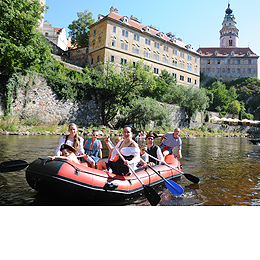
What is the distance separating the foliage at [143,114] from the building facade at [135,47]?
389 inches

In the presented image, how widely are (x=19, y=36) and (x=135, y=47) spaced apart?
76.3ft

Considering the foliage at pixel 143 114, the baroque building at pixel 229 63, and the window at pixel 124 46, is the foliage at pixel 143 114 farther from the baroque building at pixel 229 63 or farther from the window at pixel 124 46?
the baroque building at pixel 229 63

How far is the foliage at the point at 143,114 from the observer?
2322 cm

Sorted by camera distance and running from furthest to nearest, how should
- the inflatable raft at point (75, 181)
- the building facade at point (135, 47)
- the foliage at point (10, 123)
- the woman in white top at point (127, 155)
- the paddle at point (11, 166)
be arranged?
the building facade at point (135, 47) < the foliage at point (10, 123) < the woman in white top at point (127, 155) < the paddle at point (11, 166) < the inflatable raft at point (75, 181)

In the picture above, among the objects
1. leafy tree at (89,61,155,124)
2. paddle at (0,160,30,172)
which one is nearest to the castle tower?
leafy tree at (89,61,155,124)

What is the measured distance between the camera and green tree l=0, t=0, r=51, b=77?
14891 mm

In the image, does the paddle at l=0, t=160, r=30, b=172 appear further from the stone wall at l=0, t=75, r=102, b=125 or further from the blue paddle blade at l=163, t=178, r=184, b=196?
the stone wall at l=0, t=75, r=102, b=125

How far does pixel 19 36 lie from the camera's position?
1603 centimetres

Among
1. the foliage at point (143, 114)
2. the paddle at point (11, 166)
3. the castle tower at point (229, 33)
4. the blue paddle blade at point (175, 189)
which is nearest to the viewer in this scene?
the paddle at point (11, 166)

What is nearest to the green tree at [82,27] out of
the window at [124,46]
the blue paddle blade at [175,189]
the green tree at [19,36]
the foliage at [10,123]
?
the window at [124,46]

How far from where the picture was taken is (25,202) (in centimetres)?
408
